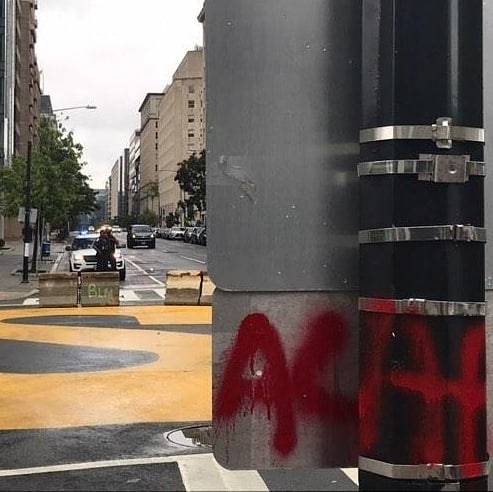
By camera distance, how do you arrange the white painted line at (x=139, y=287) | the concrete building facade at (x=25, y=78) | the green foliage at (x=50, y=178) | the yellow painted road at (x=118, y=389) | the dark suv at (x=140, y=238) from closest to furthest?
the yellow painted road at (x=118, y=389)
the white painted line at (x=139, y=287)
the green foliage at (x=50, y=178)
the dark suv at (x=140, y=238)
the concrete building facade at (x=25, y=78)

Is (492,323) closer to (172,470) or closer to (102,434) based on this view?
(172,470)

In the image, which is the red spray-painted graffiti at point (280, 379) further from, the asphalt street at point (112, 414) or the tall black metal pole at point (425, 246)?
the asphalt street at point (112, 414)

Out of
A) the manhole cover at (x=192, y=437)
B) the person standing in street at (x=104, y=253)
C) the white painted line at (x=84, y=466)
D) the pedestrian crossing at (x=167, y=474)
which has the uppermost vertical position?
the person standing in street at (x=104, y=253)

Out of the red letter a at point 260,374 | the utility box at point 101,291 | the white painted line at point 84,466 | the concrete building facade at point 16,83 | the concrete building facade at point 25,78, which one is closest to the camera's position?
the red letter a at point 260,374

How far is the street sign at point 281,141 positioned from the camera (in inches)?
77.9

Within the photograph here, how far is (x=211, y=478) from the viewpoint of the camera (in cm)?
526

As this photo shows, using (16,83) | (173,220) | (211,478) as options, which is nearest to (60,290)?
(211,478)

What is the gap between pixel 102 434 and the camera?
6641 millimetres

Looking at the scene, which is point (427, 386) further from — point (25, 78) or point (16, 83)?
point (25, 78)

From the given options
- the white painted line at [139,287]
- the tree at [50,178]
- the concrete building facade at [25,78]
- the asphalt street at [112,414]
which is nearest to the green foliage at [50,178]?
the tree at [50,178]

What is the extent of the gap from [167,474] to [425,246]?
13.2 feet

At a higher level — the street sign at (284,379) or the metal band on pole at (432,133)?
the metal band on pole at (432,133)

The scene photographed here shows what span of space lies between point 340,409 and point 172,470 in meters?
3.74

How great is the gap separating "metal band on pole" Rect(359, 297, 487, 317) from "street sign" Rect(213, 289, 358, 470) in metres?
0.19
